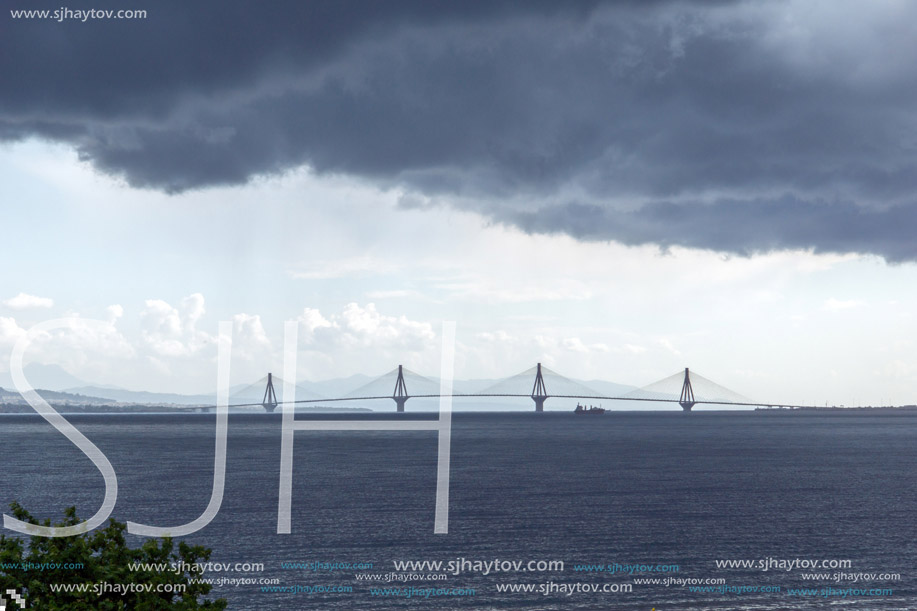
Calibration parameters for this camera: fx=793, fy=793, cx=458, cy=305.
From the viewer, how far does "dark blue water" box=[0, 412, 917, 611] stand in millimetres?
41250

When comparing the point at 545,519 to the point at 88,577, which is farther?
the point at 545,519

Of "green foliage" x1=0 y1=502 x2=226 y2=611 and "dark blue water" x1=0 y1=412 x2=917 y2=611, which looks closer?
"green foliage" x1=0 y1=502 x2=226 y2=611

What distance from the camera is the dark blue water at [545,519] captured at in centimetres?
4125

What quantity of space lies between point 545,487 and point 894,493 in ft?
116

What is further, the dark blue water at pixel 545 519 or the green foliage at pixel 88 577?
the dark blue water at pixel 545 519

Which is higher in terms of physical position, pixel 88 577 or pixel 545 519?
pixel 88 577

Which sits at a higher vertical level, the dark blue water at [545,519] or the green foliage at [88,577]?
the green foliage at [88,577]

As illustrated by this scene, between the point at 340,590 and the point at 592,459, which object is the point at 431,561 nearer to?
the point at 340,590

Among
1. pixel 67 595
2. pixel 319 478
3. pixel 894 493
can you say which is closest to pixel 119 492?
pixel 319 478

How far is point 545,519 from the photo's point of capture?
60.9 meters

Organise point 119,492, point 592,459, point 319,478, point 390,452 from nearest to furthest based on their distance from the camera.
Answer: point 119,492, point 319,478, point 592,459, point 390,452

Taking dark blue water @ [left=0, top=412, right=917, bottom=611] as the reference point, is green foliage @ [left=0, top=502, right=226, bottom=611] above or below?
above

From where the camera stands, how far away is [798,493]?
79688 mm

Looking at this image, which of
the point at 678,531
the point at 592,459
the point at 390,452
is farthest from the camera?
the point at 390,452
